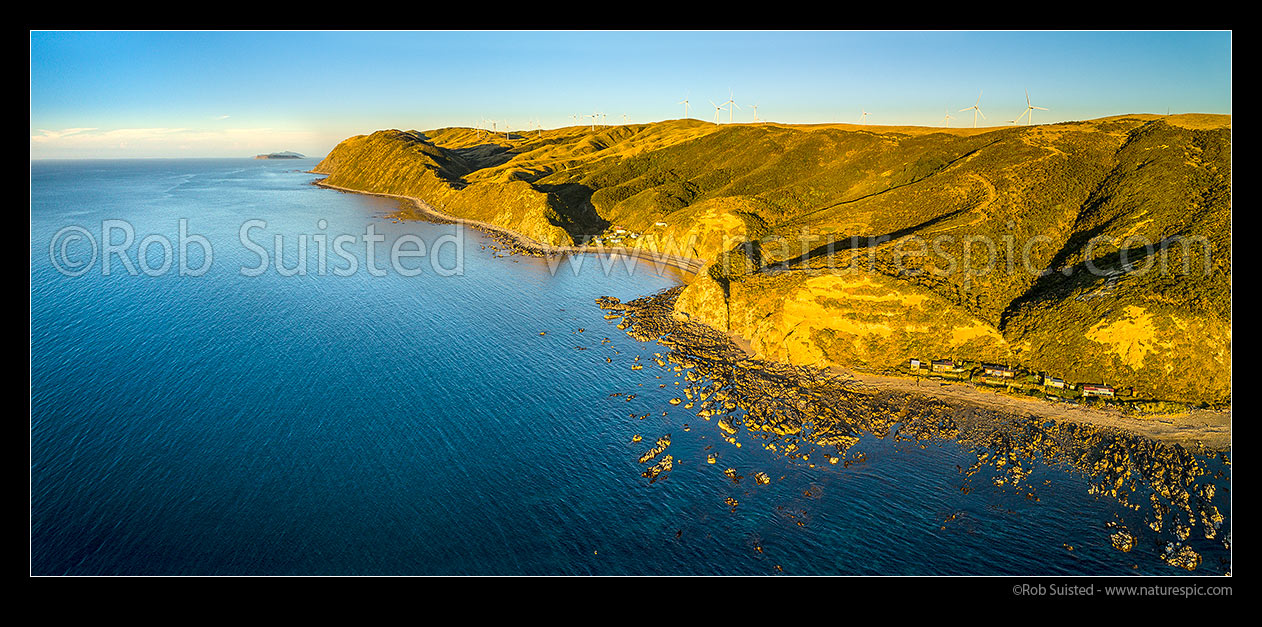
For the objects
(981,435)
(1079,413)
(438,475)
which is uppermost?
(1079,413)

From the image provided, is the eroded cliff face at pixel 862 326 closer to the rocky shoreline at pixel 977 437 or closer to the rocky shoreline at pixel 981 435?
the rocky shoreline at pixel 981 435

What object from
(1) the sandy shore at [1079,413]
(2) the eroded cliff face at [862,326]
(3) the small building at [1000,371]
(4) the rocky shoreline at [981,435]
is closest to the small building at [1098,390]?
(1) the sandy shore at [1079,413]

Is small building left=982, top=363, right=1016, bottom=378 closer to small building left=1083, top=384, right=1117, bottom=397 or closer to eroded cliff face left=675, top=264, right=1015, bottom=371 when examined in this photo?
eroded cliff face left=675, top=264, right=1015, bottom=371

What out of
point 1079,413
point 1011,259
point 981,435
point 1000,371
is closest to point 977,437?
point 981,435

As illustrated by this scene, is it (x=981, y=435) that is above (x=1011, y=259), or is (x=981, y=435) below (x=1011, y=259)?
below

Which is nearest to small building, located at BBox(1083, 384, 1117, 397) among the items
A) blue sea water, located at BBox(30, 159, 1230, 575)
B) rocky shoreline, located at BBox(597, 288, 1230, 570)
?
rocky shoreline, located at BBox(597, 288, 1230, 570)

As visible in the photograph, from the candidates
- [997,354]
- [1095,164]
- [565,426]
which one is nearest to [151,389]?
[565,426]

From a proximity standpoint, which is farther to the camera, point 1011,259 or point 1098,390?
point 1011,259

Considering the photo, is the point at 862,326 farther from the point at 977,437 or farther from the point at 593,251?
the point at 593,251
